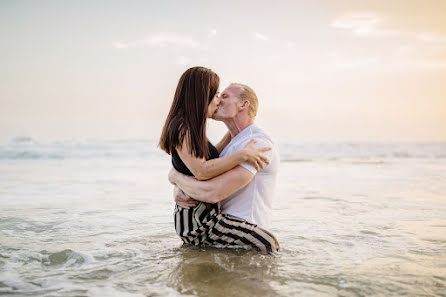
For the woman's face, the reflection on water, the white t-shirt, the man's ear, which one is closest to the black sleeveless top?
the white t-shirt

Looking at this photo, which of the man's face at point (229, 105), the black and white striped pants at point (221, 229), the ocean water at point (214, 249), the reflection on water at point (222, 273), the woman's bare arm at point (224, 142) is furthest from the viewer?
the woman's bare arm at point (224, 142)

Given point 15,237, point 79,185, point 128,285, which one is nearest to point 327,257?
point 128,285

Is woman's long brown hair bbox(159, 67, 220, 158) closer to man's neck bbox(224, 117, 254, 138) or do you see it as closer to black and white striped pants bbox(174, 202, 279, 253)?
man's neck bbox(224, 117, 254, 138)

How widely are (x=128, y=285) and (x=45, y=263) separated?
1085 millimetres

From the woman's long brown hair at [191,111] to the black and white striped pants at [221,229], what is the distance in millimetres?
600

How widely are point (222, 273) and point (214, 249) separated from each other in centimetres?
69

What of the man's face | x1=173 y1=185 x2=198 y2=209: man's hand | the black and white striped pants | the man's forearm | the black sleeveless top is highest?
the man's face

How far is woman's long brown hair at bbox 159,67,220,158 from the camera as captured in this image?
3.52 meters

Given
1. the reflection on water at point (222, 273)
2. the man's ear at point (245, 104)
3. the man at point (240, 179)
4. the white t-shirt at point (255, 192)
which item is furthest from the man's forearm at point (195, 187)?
the man's ear at point (245, 104)

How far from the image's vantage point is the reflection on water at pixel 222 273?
2.89m

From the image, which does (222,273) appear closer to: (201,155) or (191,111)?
(201,155)

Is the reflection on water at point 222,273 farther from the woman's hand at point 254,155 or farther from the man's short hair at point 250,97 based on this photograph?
the man's short hair at point 250,97

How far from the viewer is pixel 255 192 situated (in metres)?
3.74

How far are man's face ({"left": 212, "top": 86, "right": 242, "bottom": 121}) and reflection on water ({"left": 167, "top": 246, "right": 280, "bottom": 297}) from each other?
4.29ft
